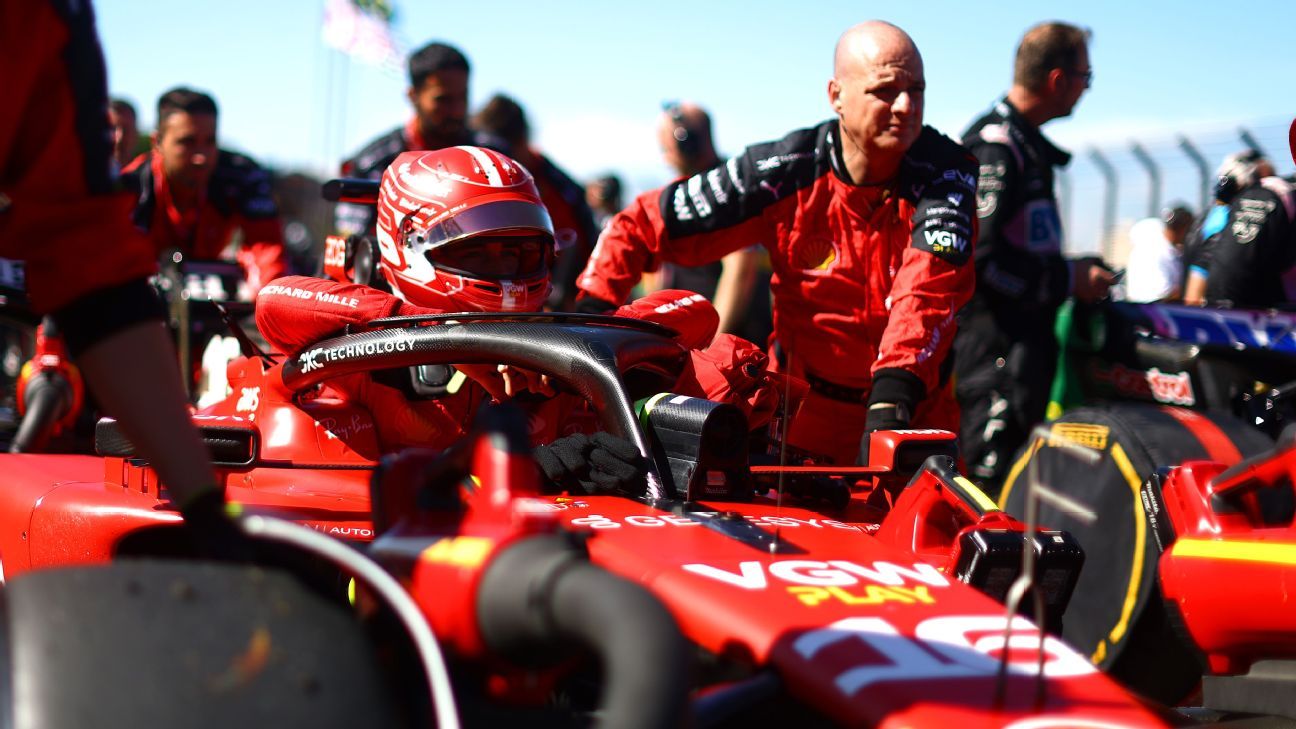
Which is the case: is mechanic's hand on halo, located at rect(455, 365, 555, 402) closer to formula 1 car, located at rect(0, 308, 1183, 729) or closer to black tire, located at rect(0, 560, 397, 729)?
formula 1 car, located at rect(0, 308, 1183, 729)

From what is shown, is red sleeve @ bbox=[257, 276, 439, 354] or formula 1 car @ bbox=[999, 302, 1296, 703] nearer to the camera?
red sleeve @ bbox=[257, 276, 439, 354]

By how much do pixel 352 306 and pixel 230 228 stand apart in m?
4.15

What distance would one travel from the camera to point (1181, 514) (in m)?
3.56

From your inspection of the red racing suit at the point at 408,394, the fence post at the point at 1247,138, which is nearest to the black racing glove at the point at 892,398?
the red racing suit at the point at 408,394

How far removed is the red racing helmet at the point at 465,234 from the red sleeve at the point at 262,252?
3074 mm

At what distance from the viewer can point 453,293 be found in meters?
3.86

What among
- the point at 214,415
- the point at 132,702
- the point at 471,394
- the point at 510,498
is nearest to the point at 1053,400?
the point at 471,394

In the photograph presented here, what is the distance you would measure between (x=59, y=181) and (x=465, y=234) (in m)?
1.84

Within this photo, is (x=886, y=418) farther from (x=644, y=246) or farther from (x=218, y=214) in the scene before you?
(x=218, y=214)

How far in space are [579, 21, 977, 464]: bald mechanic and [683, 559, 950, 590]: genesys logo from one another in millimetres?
1851

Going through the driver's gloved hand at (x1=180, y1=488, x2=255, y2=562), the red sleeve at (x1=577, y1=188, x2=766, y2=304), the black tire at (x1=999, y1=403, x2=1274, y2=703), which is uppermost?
the red sleeve at (x1=577, y1=188, x2=766, y2=304)

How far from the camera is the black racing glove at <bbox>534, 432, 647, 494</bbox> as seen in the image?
2908 mm

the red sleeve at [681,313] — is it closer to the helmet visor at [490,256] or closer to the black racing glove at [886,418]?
the helmet visor at [490,256]

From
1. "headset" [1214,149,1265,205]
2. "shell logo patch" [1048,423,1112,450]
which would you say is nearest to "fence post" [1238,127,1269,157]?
"headset" [1214,149,1265,205]
